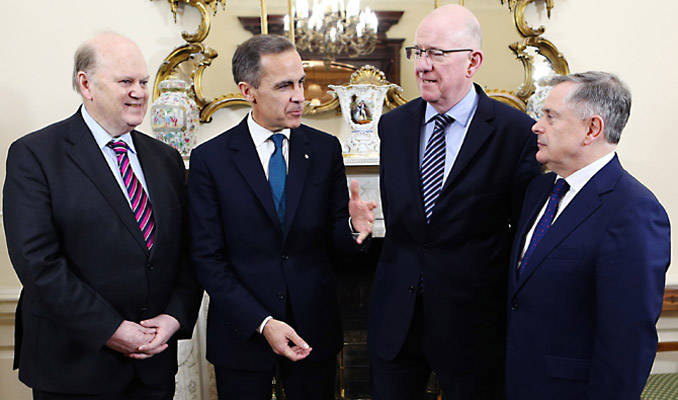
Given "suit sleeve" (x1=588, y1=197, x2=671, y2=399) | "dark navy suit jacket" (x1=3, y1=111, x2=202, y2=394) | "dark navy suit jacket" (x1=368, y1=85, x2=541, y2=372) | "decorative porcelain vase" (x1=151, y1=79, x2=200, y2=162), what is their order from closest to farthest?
"suit sleeve" (x1=588, y1=197, x2=671, y2=399) → "dark navy suit jacket" (x1=3, y1=111, x2=202, y2=394) → "dark navy suit jacket" (x1=368, y1=85, x2=541, y2=372) → "decorative porcelain vase" (x1=151, y1=79, x2=200, y2=162)

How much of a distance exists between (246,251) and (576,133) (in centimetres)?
112

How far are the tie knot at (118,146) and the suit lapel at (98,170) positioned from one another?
2.3 inches

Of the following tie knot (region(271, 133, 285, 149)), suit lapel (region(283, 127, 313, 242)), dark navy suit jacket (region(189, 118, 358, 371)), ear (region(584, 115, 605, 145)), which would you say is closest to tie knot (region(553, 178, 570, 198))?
ear (region(584, 115, 605, 145))

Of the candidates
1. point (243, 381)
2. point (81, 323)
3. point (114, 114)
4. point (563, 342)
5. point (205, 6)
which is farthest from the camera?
point (205, 6)

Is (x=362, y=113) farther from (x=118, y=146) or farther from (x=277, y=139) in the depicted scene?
(x=118, y=146)

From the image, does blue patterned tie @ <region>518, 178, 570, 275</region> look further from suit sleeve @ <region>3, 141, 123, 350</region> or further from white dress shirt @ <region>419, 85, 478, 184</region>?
suit sleeve @ <region>3, 141, 123, 350</region>

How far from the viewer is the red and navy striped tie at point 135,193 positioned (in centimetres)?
179

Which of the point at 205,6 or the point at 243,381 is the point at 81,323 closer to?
the point at 243,381

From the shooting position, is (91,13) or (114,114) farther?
(91,13)

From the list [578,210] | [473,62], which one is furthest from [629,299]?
[473,62]

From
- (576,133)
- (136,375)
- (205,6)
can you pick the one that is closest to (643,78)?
(576,133)

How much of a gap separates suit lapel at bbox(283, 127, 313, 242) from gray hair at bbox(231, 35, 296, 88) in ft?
0.82

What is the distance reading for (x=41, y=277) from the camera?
159cm

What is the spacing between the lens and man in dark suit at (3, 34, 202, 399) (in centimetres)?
162
